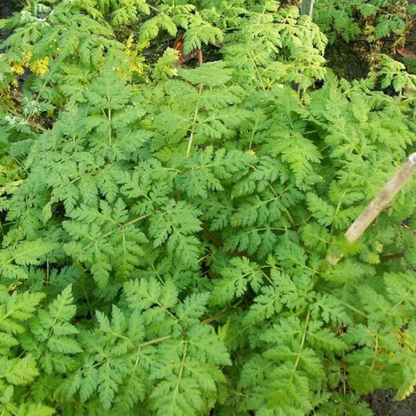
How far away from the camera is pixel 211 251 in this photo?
9.08 feet

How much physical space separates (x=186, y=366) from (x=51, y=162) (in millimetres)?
1502

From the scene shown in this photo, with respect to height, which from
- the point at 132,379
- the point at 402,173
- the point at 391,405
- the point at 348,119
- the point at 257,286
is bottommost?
→ the point at 391,405

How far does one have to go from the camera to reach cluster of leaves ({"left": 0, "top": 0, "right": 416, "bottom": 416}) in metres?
2.14

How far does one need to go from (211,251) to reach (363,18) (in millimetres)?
3152

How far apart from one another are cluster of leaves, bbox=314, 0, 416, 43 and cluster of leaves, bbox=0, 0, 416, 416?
1.21 m

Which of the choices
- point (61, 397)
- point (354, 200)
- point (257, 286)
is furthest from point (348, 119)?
point (61, 397)

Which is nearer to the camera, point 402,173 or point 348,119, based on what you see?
point 402,173

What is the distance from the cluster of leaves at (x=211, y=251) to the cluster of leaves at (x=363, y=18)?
1.21 metres

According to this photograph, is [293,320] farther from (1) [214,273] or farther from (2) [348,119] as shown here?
(2) [348,119]

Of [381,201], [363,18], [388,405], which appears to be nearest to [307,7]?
[363,18]

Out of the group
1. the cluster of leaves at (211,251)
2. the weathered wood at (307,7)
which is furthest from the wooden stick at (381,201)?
the weathered wood at (307,7)

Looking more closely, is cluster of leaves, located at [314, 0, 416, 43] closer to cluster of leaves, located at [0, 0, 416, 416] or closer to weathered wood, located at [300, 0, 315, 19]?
weathered wood, located at [300, 0, 315, 19]

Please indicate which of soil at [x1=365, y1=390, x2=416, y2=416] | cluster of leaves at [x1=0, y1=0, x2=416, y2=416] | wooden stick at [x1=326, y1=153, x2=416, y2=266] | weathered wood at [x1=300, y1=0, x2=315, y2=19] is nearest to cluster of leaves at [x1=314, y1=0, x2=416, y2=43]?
weathered wood at [x1=300, y1=0, x2=315, y2=19]

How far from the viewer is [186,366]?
212 centimetres
